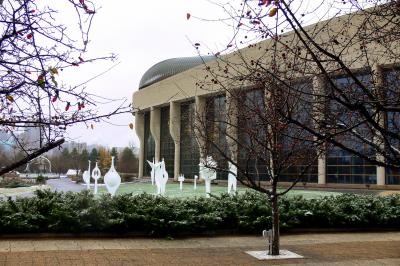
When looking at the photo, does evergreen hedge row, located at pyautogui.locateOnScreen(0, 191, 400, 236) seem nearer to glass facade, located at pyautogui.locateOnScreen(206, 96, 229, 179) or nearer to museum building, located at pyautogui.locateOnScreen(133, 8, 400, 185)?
glass facade, located at pyautogui.locateOnScreen(206, 96, 229, 179)

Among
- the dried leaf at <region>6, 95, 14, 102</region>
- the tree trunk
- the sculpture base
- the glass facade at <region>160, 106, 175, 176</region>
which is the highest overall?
the glass facade at <region>160, 106, 175, 176</region>

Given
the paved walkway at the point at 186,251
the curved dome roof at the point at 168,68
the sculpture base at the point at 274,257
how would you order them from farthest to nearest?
1. the curved dome roof at the point at 168,68
2. the sculpture base at the point at 274,257
3. the paved walkway at the point at 186,251

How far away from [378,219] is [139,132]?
227 ft

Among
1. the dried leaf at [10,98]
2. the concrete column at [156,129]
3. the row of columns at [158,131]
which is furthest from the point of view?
the concrete column at [156,129]

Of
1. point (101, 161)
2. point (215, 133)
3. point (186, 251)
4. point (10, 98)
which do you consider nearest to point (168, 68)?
point (101, 161)

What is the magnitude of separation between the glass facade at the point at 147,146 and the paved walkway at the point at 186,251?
68018mm

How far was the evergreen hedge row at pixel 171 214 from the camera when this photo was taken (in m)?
11.0

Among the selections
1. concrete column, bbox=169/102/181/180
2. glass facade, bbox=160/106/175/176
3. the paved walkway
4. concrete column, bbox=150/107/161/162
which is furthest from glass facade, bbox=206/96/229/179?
concrete column, bbox=150/107/161/162

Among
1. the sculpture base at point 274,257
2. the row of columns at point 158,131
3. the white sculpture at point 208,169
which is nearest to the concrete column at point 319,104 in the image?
the sculpture base at point 274,257

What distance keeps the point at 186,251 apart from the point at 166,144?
63895mm

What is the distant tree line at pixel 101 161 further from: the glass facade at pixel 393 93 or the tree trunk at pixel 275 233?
the glass facade at pixel 393 93

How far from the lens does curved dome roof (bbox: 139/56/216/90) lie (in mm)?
78000

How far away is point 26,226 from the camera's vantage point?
10625 millimetres

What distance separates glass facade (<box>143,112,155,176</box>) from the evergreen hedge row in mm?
65542
